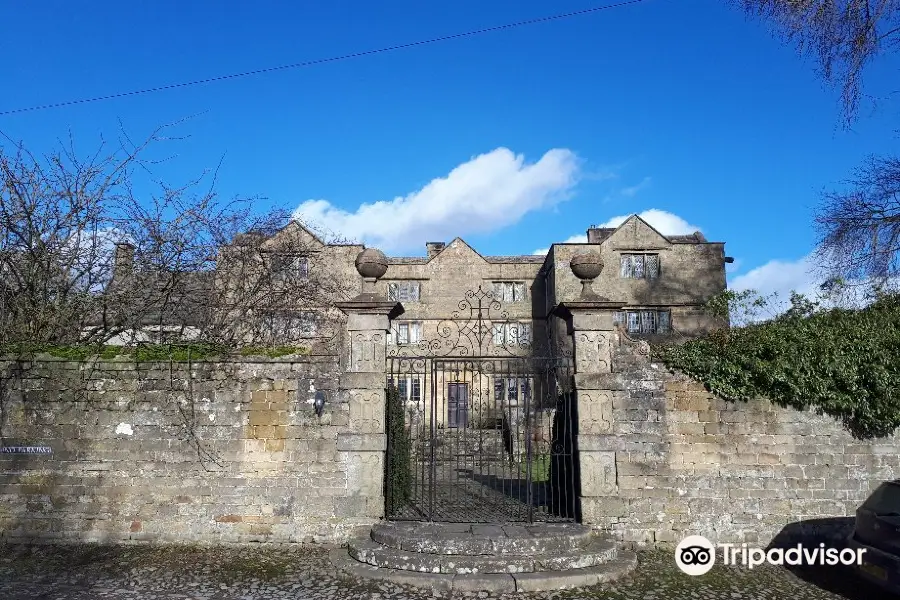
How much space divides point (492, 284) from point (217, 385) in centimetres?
2246

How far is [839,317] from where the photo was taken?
8641 millimetres

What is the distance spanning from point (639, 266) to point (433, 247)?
37.0 feet

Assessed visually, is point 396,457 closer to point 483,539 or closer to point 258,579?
point 483,539

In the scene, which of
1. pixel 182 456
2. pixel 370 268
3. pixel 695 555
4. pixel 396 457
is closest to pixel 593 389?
pixel 695 555

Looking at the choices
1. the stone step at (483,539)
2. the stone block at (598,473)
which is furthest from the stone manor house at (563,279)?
the stone step at (483,539)

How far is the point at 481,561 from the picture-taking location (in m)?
6.05

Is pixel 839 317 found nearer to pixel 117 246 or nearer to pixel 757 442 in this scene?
pixel 757 442

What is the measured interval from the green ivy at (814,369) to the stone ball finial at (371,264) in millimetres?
4011

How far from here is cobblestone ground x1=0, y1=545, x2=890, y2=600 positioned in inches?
222

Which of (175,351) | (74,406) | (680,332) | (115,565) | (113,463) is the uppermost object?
(680,332)

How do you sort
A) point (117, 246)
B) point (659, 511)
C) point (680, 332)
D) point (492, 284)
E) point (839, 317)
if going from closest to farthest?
point (659, 511) < point (839, 317) < point (117, 246) < point (680, 332) < point (492, 284)

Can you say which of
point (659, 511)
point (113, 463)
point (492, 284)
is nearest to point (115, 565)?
point (113, 463)

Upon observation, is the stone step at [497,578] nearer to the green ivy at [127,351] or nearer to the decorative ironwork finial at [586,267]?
the green ivy at [127,351]

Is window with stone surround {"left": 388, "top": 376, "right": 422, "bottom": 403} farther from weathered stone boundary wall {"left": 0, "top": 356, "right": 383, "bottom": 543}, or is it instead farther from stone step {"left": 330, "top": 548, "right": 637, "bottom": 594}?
stone step {"left": 330, "top": 548, "right": 637, "bottom": 594}
